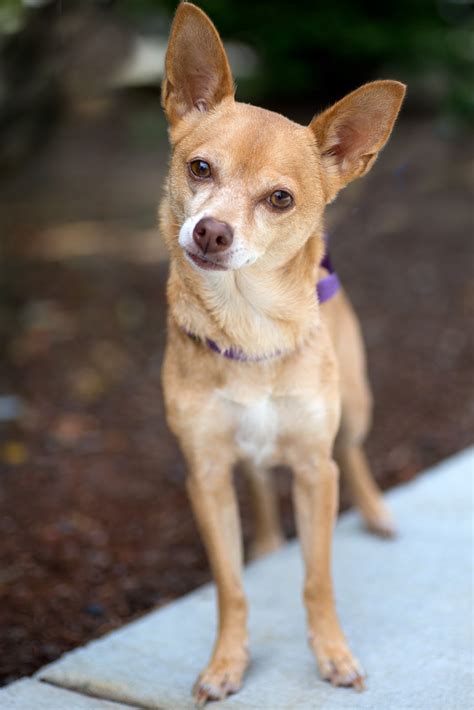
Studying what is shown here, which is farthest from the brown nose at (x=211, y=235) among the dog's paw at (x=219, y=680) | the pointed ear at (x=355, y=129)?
the dog's paw at (x=219, y=680)

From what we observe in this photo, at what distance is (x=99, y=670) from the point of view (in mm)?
3102

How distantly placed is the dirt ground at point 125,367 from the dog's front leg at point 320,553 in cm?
95

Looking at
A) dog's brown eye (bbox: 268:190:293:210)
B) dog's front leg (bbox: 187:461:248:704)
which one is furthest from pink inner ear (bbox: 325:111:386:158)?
dog's front leg (bbox: 187:461:248:704)

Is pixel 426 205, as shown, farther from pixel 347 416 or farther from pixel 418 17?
pixel 347 416

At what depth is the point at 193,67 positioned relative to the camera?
3111 mm

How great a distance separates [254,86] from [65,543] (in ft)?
23.0

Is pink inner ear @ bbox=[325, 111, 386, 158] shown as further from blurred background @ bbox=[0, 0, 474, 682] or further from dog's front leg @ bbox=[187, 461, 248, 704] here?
blurred background @ bbox=[0, 0, 474, 682]

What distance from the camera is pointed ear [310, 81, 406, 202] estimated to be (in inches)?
115

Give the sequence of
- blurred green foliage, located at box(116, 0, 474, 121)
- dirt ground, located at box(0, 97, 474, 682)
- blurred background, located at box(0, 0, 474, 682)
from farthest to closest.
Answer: blurred green foliage, located at box(116, 0, 474, 121)
blurred background, located at box(0, 0, 474, 682)
dirt ground, located at box(0, 97, 474, 682)

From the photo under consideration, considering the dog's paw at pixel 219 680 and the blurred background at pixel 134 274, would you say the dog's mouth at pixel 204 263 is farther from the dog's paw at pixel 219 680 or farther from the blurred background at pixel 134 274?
the blurred background at pixel 134 274

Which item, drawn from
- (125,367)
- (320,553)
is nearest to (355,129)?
(320,553)

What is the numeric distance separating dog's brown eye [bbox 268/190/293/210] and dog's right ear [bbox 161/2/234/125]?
→ 0.45 meters

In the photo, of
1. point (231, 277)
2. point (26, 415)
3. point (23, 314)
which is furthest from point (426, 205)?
point (231, 277)

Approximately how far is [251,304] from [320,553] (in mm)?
Result: 871
